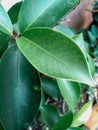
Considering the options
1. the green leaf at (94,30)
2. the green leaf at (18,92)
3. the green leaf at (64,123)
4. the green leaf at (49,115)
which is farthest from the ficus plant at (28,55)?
the green leaf at (94,30)

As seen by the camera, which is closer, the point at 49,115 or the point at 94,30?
the point at 49,115

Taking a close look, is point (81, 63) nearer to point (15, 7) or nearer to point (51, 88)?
point (15, 7)

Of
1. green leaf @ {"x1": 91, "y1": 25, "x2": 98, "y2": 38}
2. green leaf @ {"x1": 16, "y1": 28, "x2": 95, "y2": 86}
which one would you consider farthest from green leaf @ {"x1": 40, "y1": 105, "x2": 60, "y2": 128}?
green leaf @ {"x1": 91, "y1": 25, "x2": 98, "y2": 38}

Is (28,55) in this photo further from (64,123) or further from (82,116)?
(82,116)

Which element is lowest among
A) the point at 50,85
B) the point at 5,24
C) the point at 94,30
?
the point at 94,30

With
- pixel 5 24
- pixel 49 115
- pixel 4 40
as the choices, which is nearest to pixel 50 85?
pixel 49 115

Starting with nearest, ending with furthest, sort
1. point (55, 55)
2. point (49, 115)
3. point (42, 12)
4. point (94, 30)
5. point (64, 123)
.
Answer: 1. point (55, 55)
2. point (42, 12)
3. point (64, 123)
4. point (49, 115)
5. point (94, 30)

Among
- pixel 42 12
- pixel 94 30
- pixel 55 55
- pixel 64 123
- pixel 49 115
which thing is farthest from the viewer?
pixel 94 30

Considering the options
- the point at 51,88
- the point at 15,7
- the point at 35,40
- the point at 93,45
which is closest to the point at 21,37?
the point at 35,40
